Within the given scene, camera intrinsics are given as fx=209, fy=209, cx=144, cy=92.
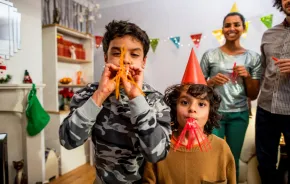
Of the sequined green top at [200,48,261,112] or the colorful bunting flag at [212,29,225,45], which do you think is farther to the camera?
the colorful bunting flag at [212,29,225,45]

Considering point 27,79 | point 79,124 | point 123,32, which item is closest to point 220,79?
point 123,32

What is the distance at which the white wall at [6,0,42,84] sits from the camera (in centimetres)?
222

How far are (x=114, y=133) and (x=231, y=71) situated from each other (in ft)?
3.28

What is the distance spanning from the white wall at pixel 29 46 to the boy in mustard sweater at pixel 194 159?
6.59ft

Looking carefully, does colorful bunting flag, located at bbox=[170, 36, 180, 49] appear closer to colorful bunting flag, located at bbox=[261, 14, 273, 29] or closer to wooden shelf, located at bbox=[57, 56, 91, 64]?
colorful bunting flag, located at bbox=[261, 14, 273, 29]

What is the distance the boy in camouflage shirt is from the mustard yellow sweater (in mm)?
80

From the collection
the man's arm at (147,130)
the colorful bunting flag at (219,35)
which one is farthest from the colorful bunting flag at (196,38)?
the man's arm at (147,130)

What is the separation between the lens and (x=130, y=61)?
0.73 metres

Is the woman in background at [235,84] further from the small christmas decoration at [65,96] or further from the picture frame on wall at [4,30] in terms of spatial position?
the small christmas decoration at [65,96]

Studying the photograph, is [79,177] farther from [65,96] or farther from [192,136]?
[192,136]

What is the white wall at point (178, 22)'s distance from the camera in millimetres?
2621

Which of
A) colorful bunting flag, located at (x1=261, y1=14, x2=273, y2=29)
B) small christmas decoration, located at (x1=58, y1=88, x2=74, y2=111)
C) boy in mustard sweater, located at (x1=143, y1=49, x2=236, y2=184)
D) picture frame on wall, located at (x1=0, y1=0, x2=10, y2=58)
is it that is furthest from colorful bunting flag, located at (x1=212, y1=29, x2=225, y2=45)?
picture frame on wall, located at (x1=0, y1=0, x2=10, y2=58)

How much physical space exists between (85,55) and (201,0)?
1.90m

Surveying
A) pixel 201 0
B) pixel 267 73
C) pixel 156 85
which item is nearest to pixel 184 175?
pixel 267 73
